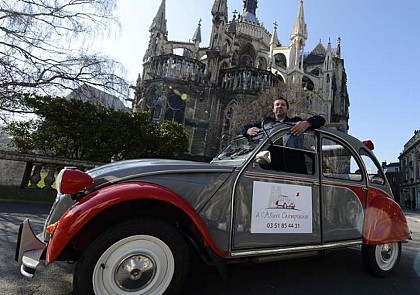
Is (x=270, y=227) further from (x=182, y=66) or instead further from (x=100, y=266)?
(x=182, y=66)

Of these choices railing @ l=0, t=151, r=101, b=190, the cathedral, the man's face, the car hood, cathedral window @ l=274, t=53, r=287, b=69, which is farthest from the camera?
cathedral window @ l=274, t=53, r=287, b=69

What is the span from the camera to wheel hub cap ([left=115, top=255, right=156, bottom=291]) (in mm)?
1982

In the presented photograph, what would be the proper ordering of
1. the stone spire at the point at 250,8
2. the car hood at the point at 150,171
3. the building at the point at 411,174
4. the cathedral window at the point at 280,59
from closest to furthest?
the car hood at the point at 150,171 → the cathedral window at the point at 280,59 → the building at the point at 411,174 → the stone spire at the point at 250,8

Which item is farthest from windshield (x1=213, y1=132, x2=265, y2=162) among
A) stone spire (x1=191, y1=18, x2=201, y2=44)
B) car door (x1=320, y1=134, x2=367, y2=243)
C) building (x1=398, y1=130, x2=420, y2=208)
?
building (x1=398, y1=130, x2=420, y2=208)

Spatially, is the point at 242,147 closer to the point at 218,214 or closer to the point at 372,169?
the point at 218,214

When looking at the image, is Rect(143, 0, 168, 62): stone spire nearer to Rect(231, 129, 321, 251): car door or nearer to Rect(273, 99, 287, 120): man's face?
Rect(273, 99, 287, 120): man's face

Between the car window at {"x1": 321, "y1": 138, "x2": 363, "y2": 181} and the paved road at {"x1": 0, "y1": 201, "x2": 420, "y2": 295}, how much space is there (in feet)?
4.09

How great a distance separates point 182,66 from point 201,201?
34493 mm

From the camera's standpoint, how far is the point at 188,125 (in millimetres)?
33406

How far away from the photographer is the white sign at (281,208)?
2.54 metres

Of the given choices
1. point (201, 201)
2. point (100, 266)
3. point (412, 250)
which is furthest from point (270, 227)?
point (412, 250)

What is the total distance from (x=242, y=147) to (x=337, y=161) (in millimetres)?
1275

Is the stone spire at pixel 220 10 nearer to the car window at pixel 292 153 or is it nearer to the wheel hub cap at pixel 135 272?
the car window at pixel 292 153

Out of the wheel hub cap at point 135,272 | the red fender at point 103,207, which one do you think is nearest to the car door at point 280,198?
the red fender at point 103,207
